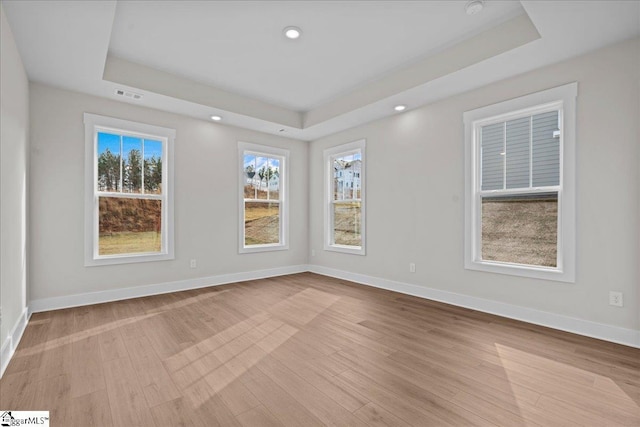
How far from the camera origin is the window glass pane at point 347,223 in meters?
5.35

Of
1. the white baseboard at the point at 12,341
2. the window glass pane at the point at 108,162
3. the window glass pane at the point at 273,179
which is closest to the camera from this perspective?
the white baseboard at the point at 12,341

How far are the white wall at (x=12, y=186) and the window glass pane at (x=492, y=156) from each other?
4.48 m

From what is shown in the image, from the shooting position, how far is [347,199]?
18.0 feet

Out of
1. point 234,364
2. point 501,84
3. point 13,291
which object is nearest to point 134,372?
point 234,364

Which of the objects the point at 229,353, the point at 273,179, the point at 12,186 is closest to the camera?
the point at 229,353

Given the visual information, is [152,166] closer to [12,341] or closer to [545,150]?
[12,341]

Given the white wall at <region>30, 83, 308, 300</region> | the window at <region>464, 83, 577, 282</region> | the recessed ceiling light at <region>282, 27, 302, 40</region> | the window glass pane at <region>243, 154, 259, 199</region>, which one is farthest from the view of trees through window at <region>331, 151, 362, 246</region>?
the recessed ceiling light at <region>282, 27, 302, 40</region>

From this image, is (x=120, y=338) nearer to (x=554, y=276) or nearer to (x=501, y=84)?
(x=554, y=276)

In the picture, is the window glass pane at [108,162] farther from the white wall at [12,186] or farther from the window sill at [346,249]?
the window sill at [346,249]

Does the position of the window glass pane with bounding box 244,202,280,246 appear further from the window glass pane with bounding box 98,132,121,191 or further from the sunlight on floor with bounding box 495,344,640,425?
the sunlight on floor with bounding box 495,344,640,425

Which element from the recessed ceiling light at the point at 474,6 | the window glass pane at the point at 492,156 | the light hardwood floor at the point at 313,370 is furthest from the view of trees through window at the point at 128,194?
the window glass pane at the point at 492,156

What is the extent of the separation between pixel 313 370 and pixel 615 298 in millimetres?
2705

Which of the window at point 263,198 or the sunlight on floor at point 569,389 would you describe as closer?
the sunlight on floor at point 569,389

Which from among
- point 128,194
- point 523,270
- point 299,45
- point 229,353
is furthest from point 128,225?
point 523,270
